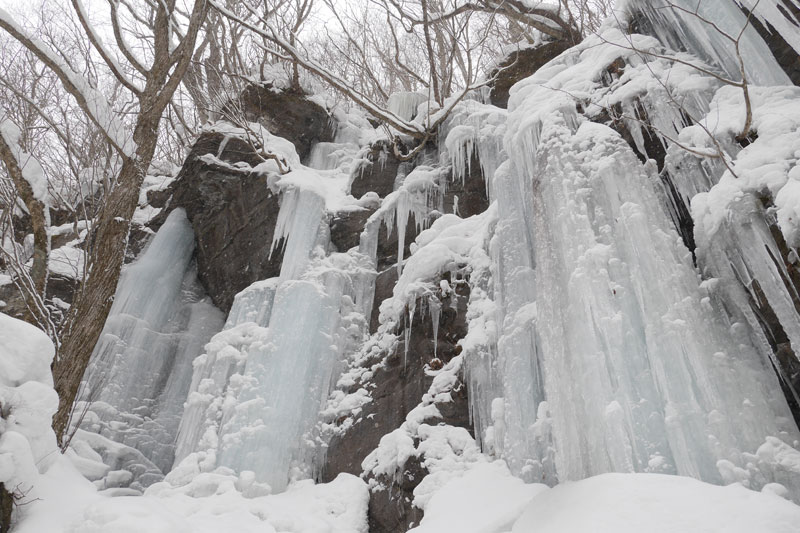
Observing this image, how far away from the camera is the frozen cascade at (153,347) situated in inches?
255

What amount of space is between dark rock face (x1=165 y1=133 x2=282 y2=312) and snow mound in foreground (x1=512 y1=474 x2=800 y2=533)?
5520 millimetres

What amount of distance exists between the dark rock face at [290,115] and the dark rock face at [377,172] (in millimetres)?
1696

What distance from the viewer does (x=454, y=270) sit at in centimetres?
567

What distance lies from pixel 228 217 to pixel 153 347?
6.99 ft

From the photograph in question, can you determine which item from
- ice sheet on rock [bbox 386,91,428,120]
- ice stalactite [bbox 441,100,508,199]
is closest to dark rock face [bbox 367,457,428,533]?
ice stalactite [bbox 441,100,508,199]

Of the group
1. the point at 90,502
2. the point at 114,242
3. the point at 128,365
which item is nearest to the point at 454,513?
the point at 90,502

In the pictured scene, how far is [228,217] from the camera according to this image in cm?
786

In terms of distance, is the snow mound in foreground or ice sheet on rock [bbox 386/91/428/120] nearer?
the snow mound in foreground

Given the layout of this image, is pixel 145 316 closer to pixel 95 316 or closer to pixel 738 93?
pixel 95 316

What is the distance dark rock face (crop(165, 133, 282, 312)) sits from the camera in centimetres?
750

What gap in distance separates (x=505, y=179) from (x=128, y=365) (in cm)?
535

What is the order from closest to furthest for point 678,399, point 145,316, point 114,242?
point 678,399
point 114,242
point 145,316

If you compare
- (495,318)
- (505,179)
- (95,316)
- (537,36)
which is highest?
(537,36)

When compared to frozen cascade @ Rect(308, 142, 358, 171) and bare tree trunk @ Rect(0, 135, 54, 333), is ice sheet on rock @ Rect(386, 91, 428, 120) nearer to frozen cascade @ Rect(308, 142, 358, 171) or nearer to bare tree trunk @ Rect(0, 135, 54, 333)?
frozen cascade @ Rect(308, 142, 358, 171)
